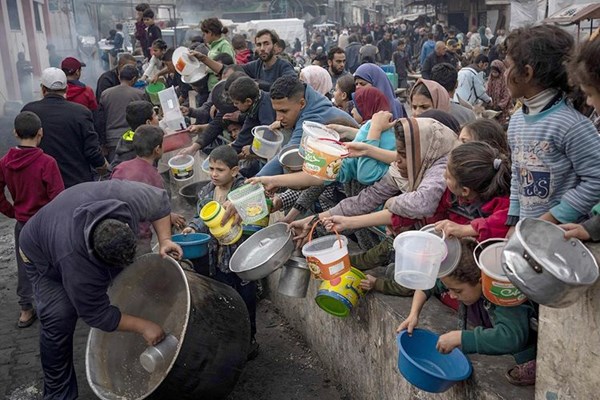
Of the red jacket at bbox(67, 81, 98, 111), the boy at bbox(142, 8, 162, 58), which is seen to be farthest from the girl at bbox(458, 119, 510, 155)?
the boy at bbox(142, 8, 162, 58)

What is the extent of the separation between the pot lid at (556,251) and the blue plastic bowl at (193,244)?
2661 mm

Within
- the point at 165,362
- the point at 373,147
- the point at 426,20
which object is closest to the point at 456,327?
the point at 373,147

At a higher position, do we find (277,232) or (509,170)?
(509,170)

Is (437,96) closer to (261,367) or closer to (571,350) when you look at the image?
(261,367)

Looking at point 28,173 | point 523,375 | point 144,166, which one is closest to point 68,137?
point 28,173

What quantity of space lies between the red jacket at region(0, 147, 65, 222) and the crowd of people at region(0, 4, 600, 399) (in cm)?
1

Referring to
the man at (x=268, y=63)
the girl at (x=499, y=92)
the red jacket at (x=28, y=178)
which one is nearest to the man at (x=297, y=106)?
the red jacket at (x=28, y=178)

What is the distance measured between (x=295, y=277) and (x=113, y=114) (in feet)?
14.3

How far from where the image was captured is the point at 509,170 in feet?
9.49

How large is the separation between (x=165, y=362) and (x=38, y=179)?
2.26m

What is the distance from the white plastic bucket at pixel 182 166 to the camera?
6152mm

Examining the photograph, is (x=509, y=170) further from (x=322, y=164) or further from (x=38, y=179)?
(x=38, y=179)

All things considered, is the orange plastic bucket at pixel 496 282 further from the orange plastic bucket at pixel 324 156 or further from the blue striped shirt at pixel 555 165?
the orange plastic bucket at pixel 324 156

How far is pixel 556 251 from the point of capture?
2135 millimetres
